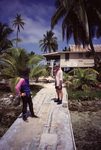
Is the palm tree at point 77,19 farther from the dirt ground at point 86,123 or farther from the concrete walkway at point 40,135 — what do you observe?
the concrete walkway at point 40,135

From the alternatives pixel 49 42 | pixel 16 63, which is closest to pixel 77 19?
pixel 16 63

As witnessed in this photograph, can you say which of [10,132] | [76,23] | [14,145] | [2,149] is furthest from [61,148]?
[76,23]

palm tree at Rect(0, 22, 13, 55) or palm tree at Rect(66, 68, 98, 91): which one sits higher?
palm tree at Rect(0, 22, 13, 55)

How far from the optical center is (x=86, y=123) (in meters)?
4.51

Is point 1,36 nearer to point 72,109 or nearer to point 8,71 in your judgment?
point 8,71

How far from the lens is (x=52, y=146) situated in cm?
215

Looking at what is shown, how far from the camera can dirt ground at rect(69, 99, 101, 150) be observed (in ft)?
10.8

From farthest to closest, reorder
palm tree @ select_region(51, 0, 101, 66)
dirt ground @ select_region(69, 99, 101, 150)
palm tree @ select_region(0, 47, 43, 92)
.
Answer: palm tree @ select_region(51, 0, 101, 66), palm tree @ select_region(0, 47, 43, 92), dirt ground @ select_region(69, 99, 101, 150)

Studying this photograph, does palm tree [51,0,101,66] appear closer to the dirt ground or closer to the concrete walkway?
the dirt ground

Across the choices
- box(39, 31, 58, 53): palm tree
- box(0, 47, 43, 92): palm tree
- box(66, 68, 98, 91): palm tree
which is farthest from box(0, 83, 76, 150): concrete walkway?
box(39, 31, 58, 53): palm tree

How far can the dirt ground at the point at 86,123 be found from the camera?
329cm

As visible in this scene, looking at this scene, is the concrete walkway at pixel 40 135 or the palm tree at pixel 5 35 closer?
the concrete walkway at pixel 40 135

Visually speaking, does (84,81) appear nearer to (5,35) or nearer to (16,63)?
(16,63)

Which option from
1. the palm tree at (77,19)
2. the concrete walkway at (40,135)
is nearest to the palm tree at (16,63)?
the concrete walkway at (40,135)
